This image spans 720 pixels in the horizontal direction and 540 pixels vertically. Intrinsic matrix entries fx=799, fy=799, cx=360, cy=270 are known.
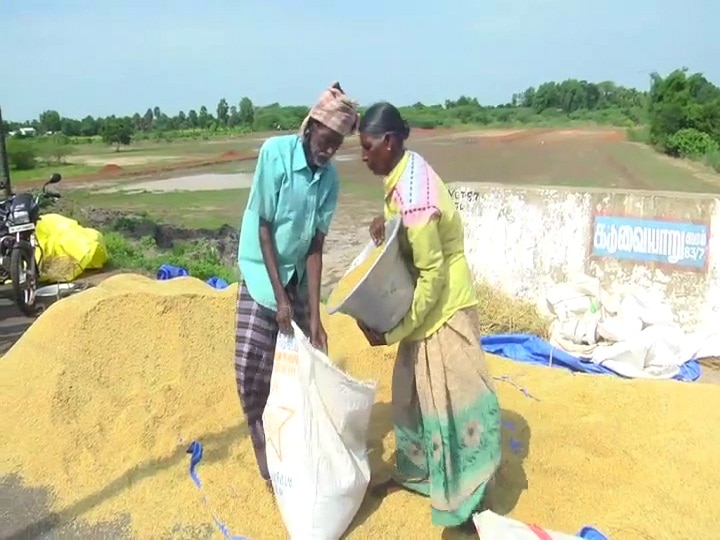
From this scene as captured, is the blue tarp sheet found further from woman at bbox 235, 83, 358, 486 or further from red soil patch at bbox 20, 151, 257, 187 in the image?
red soil patch at bbox 20, 151, 257, 187

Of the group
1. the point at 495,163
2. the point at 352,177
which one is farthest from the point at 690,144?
the point at 352,177

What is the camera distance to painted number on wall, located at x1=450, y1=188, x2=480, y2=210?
21.0ft

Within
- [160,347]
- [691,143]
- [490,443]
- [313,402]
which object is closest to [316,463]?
[313,402]

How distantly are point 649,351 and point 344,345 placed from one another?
2.03 meters

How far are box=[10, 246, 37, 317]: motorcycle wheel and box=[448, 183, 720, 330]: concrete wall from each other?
3585 mm

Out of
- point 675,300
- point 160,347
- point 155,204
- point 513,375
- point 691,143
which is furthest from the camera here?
point 691,143

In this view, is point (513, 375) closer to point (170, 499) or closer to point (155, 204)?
point (170, 499)

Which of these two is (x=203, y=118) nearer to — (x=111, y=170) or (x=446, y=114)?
(x=446, y=114)

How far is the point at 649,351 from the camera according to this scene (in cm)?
525

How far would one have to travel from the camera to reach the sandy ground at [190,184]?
18188mm

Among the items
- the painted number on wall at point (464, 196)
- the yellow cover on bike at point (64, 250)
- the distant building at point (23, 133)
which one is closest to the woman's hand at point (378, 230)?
the painted number on wall at point (464, 196)

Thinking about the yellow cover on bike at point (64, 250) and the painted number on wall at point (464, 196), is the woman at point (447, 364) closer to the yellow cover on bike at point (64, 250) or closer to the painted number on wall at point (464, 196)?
the painted number on wall at point (464, 196)

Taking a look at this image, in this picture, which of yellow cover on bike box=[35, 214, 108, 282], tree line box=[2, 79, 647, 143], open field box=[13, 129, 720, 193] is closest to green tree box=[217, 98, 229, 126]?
tree line box=[2, 79, 647, 143]

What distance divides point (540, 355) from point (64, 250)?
186 inches
